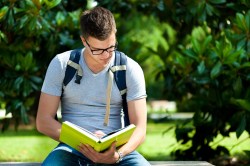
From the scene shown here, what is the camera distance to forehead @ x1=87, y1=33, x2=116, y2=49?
4.41m

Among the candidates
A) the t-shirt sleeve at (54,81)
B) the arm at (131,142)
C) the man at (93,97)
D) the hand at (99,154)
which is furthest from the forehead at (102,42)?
the hand at (99,154)

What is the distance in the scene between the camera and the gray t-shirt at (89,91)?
456 centimetres

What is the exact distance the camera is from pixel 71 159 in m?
4.45

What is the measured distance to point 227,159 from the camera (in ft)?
27.8

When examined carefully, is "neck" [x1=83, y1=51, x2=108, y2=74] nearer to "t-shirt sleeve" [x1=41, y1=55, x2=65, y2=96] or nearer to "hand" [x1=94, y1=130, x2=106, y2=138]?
"t-shirt sleeve" [x1=41, y1=55, x2=65, y2=96]

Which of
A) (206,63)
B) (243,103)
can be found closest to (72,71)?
(243,103)

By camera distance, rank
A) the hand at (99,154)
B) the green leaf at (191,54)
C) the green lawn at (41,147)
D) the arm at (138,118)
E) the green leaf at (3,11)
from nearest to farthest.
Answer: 1. the hand at (99,154)
2. the arm at (138,118)
3. the green leaf at (3,11)
4. the green leaf at (191,54)
5. the green lawn at (41,147)

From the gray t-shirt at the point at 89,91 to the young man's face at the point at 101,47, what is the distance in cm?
14

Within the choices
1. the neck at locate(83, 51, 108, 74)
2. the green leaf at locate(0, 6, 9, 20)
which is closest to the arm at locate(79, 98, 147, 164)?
the neck at locate(83, 51, 108, 74)

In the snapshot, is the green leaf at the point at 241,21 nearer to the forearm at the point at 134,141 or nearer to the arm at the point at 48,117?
the forearm at the point at 134,141

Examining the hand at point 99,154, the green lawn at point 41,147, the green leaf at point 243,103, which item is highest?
the hand at point 99,154

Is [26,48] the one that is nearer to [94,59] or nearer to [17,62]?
[17,62]

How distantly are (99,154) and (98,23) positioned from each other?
84 cm

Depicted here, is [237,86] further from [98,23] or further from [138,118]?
[98,23]
